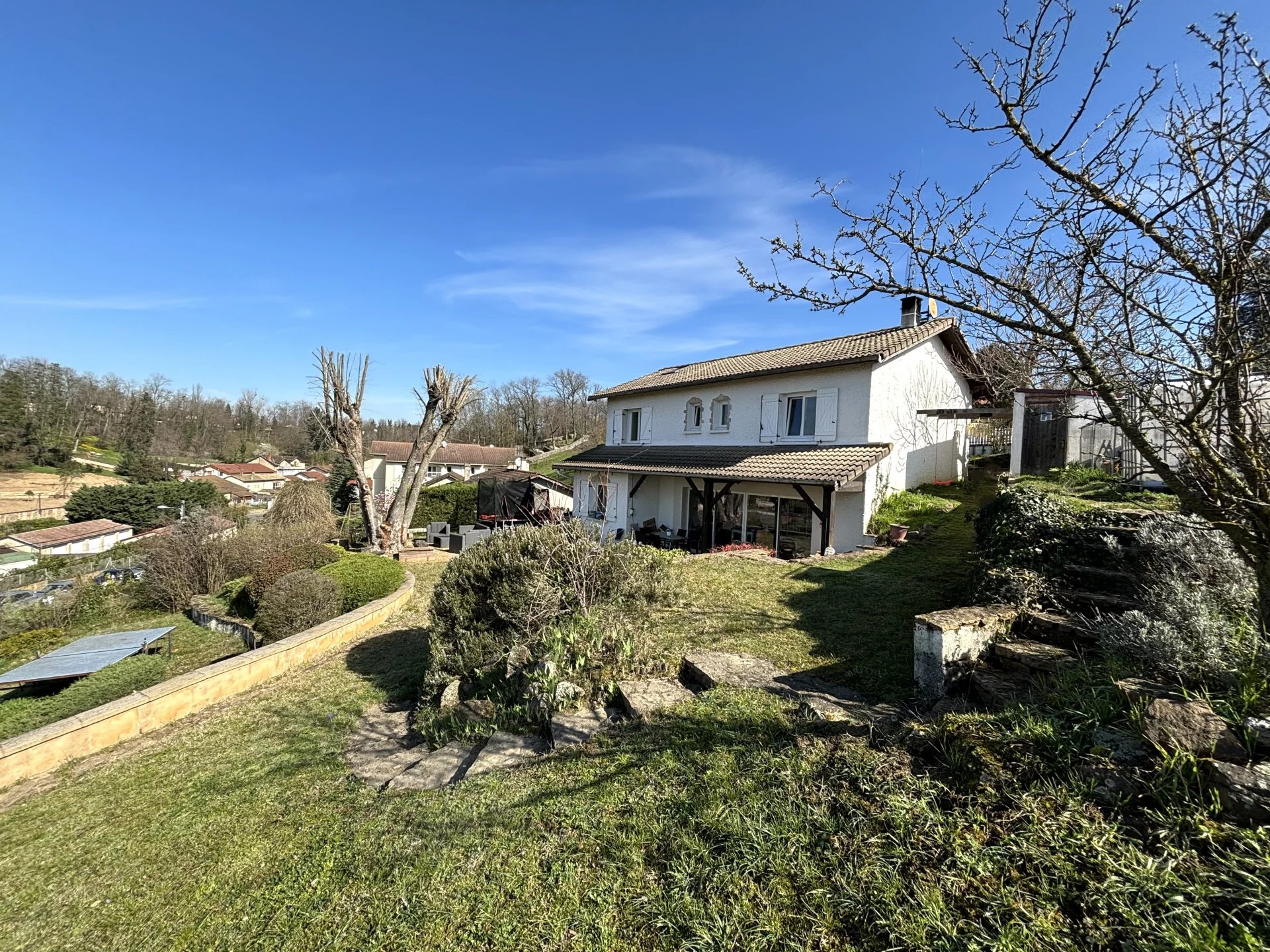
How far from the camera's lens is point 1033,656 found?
379cm

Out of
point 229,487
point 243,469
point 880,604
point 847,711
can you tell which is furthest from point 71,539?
point 847,711

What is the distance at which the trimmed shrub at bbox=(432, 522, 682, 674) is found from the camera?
586cm

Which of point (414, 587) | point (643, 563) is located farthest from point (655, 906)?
point (414, 587)

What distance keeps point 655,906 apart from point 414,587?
33.6ft

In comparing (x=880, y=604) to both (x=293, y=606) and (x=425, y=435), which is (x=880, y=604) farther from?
(x=425, y=435)

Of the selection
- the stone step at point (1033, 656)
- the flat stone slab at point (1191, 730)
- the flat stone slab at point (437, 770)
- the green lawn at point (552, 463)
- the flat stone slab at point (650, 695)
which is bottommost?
the flat stone slab at point (437, 770)

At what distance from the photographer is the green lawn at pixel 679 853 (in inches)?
73.6

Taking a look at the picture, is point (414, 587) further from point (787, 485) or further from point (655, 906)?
point (655, 906)

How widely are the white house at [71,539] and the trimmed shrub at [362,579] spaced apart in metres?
25.3

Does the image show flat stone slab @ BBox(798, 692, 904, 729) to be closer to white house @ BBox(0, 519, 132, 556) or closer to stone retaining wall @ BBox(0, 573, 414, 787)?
stone retaining wall @ BBox(0, 573, 414, 787)

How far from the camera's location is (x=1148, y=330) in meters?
2.70

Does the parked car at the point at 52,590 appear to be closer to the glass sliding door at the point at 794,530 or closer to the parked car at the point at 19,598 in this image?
the parked car at the point at 19,598

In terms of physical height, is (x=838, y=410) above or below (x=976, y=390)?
below

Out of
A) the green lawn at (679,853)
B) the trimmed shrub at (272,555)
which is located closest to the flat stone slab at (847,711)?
the green lawn at (679,853)
